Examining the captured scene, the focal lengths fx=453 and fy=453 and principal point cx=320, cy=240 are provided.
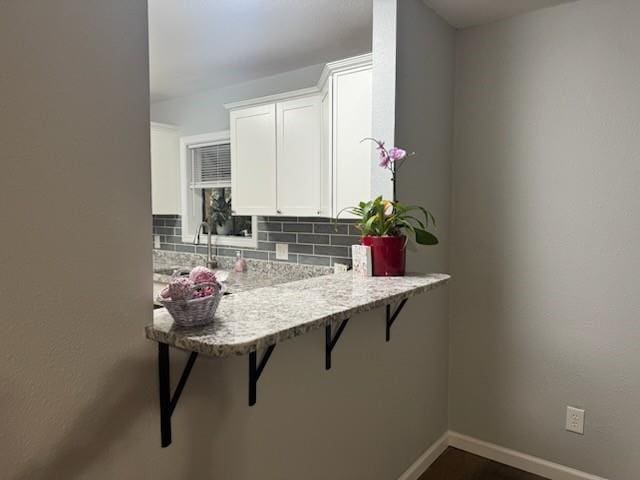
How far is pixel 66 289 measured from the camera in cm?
98

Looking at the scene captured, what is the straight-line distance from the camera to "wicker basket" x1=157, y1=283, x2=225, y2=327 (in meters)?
1.05

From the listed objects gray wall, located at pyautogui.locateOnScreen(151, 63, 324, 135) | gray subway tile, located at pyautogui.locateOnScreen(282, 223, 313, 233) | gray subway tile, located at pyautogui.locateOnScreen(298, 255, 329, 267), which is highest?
gray wall, located at pyautogui.locateOnScreen(151, 63, 324, 135)

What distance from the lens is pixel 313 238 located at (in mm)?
3377

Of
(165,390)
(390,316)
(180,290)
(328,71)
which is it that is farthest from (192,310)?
(328,71)

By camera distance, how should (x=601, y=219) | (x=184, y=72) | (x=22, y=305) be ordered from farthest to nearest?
(x=184, y=72)
(x=601, y=219)
(x=22, y=305)

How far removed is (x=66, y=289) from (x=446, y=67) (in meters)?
2.17

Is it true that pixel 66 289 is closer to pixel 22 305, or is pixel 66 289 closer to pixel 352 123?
pixel 22 305

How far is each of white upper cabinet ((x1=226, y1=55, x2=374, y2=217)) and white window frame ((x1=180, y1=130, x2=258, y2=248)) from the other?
532mm

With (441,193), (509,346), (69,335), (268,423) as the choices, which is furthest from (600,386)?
(69,335)

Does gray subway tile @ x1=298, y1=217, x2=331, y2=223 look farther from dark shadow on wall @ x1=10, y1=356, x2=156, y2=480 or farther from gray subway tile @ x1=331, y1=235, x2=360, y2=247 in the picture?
dark shadow on wall @ x1=10, y1=356, x2=156, y2=480

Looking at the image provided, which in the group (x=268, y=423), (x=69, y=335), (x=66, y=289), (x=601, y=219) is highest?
(x=601, y=219)

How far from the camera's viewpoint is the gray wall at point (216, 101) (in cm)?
336

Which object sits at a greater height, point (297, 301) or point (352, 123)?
point (352, 123)

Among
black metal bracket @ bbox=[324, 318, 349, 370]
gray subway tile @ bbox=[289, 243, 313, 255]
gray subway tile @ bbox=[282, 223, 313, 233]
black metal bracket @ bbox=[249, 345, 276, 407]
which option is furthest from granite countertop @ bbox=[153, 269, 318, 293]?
black metal bracket @ bbox=[249, 345, 276, 407]
